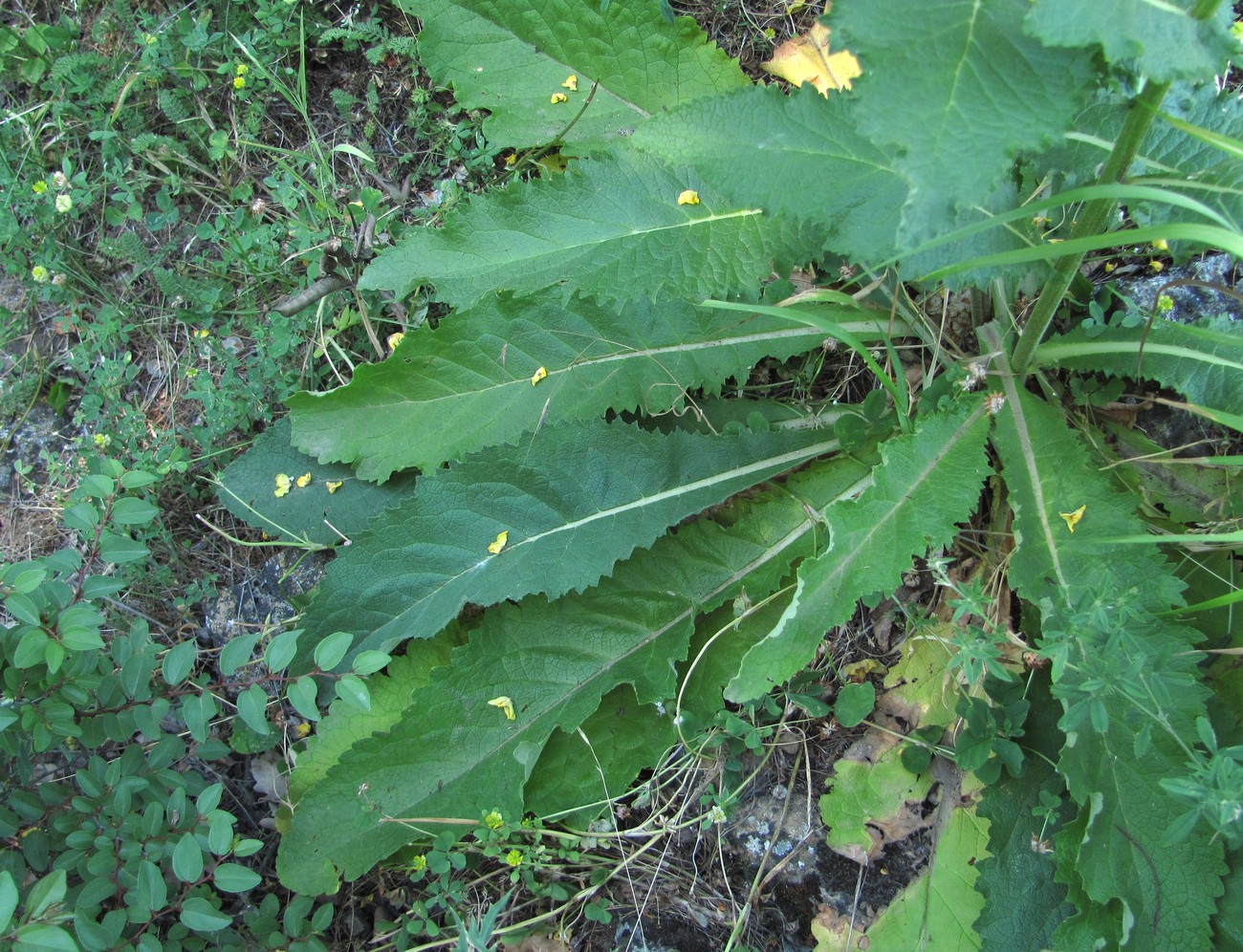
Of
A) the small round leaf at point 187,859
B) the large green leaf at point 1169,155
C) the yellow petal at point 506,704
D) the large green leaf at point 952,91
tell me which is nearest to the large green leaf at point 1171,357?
the large green leaf at point 1169,155

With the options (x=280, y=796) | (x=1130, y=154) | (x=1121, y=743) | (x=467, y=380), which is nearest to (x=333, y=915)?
(x=280, y=796)

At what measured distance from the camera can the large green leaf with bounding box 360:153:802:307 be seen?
1910mm

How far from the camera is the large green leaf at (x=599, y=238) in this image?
1.91m

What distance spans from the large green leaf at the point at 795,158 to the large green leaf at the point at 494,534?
64 centimetres

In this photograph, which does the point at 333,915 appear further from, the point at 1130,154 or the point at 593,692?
the point at 1130,154

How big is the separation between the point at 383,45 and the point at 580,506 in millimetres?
1630

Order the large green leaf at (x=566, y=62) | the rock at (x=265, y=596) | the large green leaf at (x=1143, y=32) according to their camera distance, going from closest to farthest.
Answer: the large green leaf at (x=1143, y=32) < the large green leaf at (x=566, y=62) < the rock at (x=265, y=596)

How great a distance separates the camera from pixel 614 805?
2098 mm

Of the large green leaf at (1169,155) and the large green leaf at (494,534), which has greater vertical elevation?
the large green leaf at (1169,155)

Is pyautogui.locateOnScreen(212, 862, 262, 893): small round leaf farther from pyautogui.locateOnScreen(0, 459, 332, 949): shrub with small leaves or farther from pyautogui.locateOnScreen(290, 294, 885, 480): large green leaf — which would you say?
pyautogui.locateOnScreen(290, 294, 885, 480): large green leaf

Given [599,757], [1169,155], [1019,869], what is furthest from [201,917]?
[1169,155]

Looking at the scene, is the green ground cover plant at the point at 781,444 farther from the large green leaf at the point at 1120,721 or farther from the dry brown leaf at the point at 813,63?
the dry brown leaf at the point at 813,63

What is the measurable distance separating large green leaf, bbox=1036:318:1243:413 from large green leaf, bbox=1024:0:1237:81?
0.66 meters

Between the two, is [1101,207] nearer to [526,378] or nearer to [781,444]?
[781,444]
